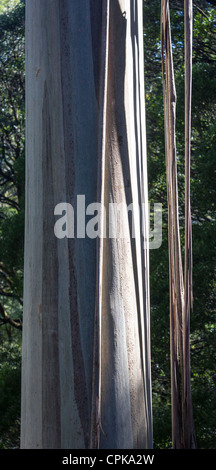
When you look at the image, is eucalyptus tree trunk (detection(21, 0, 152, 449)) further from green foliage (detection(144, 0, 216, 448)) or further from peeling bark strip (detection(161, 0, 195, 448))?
green foliage (detection(144, 0, 216, 448))

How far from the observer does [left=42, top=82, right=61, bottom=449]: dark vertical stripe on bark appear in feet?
1.98

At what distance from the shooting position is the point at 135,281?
25.0 inches

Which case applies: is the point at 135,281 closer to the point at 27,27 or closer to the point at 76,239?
the point at 76,239

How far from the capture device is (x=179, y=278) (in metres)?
0.68

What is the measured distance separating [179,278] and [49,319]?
181 millimetres

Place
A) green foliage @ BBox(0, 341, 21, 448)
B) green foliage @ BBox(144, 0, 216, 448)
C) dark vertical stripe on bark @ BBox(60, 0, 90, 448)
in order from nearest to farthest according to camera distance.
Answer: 1. dark vertical stripe on bark @ BBox(60, 0, 90, 448)
2. green foliage @ BBox(144, 0, 216, 448)
3. green foliage @ BBox(0, 341, 21, 448)

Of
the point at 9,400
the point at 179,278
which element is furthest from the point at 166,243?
the point at 179,278

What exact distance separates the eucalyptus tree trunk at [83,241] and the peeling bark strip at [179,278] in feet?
0.13

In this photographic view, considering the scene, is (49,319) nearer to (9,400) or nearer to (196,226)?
(196,226)

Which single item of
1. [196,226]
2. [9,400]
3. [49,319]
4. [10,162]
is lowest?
[49,319]

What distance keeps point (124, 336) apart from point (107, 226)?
13 cm

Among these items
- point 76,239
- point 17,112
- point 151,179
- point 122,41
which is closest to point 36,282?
point 76,239

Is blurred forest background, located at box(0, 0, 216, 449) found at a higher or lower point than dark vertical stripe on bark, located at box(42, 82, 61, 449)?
higher

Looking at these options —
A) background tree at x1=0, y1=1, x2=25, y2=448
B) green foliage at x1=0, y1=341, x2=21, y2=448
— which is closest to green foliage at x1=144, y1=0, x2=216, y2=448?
green foliage at x1=0, y1=341, x2=21, y2=448
